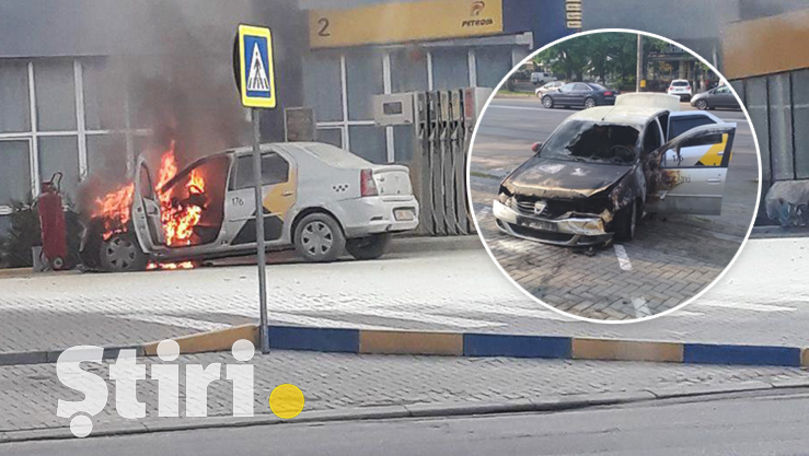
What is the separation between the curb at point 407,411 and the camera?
705cm

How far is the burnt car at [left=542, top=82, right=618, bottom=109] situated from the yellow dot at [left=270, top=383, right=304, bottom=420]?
130 inches

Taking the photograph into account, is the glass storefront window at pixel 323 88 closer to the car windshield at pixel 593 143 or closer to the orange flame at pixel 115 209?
the orange flame at pixel 115 209

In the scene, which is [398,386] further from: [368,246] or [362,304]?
[368,246]

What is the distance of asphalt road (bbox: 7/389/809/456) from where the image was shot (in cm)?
629

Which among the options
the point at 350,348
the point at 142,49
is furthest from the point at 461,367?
the point at 142,49

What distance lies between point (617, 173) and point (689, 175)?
27cm

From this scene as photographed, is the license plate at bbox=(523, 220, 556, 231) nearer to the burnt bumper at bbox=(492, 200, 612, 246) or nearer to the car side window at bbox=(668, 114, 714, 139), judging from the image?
the burnt bumper at bbox=(492, 200, 612, 246)

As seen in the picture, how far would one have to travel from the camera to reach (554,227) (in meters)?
4.56

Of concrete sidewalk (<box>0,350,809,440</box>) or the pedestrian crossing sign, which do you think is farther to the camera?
the pedestrian crossing sign

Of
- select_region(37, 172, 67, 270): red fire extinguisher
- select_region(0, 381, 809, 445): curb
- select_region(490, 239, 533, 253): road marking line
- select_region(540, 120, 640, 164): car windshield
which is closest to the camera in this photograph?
select_region(540, 120, 640, 164): car windshield

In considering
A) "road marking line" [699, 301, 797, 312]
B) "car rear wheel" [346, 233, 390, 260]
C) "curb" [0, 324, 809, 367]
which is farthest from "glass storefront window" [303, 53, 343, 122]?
"curb" [0, 324, 809, 367]

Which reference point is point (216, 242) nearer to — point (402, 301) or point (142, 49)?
point (142, 49)

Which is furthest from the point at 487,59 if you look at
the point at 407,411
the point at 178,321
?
the point at 407,411

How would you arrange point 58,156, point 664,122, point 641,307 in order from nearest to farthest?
point 664,122, point 641,307, point 58,156
